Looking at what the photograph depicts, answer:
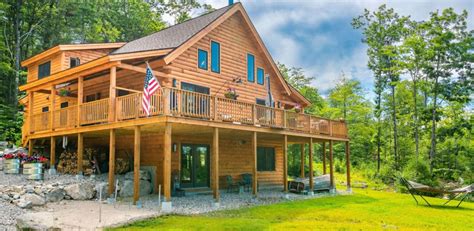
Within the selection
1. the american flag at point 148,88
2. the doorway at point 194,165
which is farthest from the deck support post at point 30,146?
the american flag at point 148,88

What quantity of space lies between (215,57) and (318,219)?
9.70 m

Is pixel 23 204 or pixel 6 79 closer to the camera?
pixel 23 204

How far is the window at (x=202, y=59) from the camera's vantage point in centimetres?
1769

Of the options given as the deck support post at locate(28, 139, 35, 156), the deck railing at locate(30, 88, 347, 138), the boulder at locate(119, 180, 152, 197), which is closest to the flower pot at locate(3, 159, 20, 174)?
the deck railing at locate(30, 88, 347, 138)

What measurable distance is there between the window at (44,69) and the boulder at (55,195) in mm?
11159

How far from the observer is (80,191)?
14.0 m

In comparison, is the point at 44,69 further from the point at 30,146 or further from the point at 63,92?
the point at 30,146

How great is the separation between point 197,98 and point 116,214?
4.54 meters

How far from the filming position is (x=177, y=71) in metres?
16.4

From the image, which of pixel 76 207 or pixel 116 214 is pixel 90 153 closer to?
pixel 76 207

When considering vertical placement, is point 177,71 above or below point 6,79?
below

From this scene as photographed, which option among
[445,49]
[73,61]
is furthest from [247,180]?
[445,49]

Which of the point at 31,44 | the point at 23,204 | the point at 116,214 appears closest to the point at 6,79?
the point at 31,44

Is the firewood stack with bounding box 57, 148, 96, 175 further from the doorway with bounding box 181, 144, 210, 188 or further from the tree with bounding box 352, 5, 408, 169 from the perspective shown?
the tree with bounding box 352, 5, 408, 169
